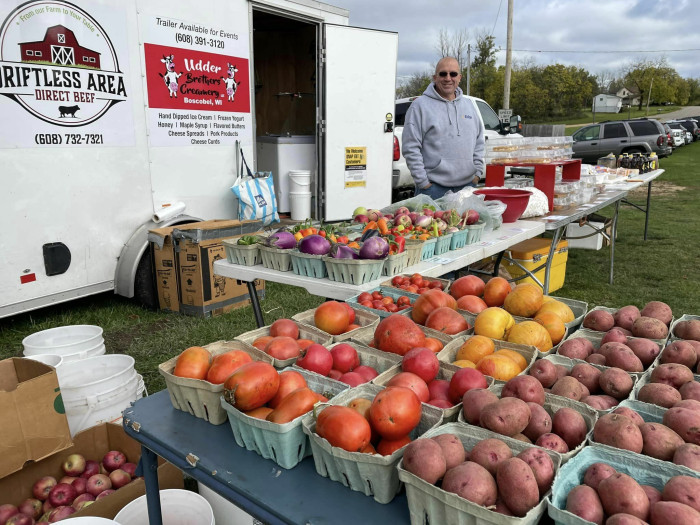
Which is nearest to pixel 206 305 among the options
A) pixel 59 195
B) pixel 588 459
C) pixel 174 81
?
pixel 59 195

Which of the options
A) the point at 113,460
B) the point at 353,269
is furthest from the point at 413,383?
the point at 113,460

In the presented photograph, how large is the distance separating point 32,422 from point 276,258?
4.73 ft

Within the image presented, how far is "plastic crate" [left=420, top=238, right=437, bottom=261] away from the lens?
336 cm

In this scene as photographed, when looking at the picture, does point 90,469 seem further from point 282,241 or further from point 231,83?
point 231,83

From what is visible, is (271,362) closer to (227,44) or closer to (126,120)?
(126,120)

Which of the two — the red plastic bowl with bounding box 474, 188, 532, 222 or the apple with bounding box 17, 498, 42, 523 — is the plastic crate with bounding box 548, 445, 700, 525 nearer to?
the apple with bounding box 17, 498, 42, 523

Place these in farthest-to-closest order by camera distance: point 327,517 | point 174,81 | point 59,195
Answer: point 174,81
point 59,195
point 327,517

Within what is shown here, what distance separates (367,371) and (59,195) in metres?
3.78

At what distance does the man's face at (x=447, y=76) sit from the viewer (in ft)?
16.3

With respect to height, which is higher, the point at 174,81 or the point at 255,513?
the point at 174,81

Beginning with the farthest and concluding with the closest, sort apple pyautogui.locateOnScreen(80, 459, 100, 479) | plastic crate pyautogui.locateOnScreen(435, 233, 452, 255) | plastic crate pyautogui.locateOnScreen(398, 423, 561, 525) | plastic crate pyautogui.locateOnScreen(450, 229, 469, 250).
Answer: plastic crate pyautogui.locateOnScreen(450, 229, 469, 250) → plastic crate pyautogui.locateOnScreen(435, 233, 452, 255) → apple pyautogui.locateOnScreen(80, 459, 100, 479) → plastic crate pyautogui.locateOnScreen(398, 423, 561, 525)

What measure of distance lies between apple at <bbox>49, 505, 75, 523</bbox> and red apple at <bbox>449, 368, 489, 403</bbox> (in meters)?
1.84

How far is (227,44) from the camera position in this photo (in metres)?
5.73

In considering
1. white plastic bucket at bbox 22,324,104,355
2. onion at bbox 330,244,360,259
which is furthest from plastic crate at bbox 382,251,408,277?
white plastic bucket at bbox 22,324,104,355
